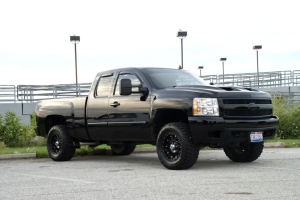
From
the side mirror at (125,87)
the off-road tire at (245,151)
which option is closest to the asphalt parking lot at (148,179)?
the off-road tire at (245,151)

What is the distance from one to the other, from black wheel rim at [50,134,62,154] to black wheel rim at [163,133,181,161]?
341 centimetres

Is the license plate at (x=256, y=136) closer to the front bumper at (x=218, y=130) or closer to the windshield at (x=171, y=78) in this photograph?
the front bumper at (x=218, y=130)

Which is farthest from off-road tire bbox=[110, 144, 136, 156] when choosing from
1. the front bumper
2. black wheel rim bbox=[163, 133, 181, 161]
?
the front bumper

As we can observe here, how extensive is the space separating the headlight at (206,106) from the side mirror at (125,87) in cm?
144

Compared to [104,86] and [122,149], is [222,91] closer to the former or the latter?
[104,86]

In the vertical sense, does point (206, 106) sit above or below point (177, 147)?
above

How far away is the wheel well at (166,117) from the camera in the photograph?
11.0 meters

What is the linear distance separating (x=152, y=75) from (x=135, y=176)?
2.67m

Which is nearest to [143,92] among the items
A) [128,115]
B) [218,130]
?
[128,115]

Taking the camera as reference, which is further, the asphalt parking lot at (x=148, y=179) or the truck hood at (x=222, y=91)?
the truck hood at (x=222, y=91)

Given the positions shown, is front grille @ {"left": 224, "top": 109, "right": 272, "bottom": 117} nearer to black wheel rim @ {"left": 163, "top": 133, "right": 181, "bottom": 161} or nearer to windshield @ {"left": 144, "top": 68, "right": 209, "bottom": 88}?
black wheel rim @ {"left": 163, "top": 133, "right": 181, "bottom": 161}

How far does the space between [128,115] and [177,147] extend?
145 cm

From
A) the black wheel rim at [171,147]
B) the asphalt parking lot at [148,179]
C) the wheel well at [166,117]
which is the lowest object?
the asphalt parking lot at [148,179]

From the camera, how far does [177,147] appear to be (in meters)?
10.7
